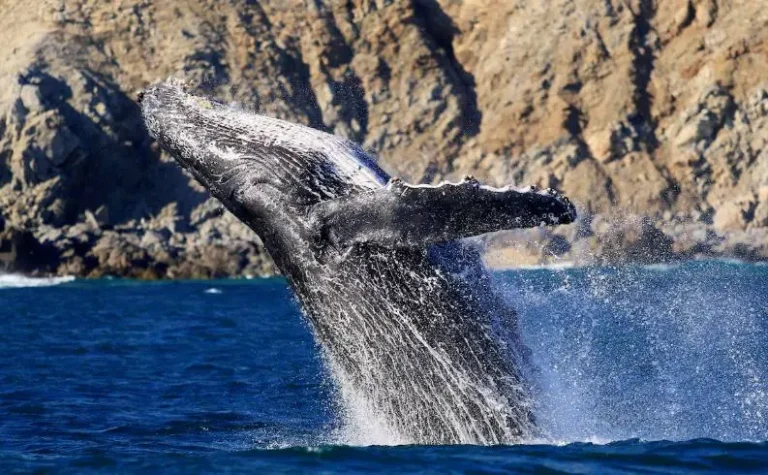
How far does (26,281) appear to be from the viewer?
161 feet

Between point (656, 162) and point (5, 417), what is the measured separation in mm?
48501

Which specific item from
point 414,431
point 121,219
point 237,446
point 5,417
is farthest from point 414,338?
point 121,219

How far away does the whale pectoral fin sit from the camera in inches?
314

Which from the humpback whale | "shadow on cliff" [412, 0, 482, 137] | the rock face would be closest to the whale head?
the humpback whale

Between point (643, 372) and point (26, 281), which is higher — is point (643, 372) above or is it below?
below

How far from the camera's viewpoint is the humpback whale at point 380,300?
9.15 m

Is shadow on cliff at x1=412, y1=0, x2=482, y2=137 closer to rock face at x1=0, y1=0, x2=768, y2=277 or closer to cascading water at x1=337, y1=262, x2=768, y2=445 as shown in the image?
rock face at x1=0, y1=0, x2=768, y2=277

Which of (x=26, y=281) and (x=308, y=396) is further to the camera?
(x=26, y=281)

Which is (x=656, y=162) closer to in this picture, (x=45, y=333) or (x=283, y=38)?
(x=283, y=38)

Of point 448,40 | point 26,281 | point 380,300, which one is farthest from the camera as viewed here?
point 448,40

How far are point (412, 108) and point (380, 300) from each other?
52190 mm

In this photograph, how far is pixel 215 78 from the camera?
60.8 metres

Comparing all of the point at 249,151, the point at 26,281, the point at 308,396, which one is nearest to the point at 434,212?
the point at 249,151

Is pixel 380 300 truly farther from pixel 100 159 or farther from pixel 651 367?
pixel 100 159
